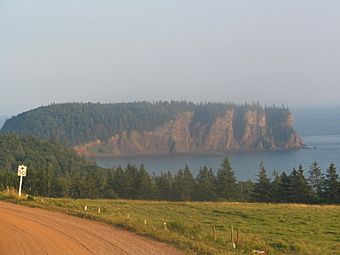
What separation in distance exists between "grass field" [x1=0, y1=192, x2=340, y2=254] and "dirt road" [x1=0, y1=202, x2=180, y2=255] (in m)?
0.70

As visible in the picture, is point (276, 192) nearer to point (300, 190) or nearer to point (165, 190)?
point (300, 190)

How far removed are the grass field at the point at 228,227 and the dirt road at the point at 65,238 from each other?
70cm

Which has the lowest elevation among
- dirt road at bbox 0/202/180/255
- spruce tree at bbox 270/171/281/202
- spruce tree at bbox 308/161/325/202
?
dirt road at bbox 0/202/180/255

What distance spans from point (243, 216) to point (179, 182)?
49.5 m

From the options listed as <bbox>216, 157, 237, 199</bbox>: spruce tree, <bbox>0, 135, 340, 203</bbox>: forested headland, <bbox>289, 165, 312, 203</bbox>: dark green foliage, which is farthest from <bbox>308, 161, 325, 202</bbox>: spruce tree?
<bbox>216, 157, 237, 199</bbox>: spruce tree

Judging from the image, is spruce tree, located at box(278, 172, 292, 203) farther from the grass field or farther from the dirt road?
the dirt road

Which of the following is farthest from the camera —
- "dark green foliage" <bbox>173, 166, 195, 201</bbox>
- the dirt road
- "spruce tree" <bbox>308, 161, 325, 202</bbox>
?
"dark green foliage" <bbox>173, 166, 195, 201</bbox>

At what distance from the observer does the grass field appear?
14.1 meters

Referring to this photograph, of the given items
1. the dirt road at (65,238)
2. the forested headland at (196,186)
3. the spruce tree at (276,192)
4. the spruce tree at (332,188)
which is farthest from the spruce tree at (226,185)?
the dirt road at (65,238)

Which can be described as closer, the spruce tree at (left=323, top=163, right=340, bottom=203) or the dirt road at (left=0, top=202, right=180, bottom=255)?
the dirt road at (left=0, top=202, right=180, bottom=255)

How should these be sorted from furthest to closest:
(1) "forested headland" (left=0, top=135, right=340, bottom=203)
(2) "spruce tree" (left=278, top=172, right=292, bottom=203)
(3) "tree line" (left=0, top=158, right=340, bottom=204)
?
(3) "tree line" (left=0, top=158, right=340, bottom=204) < (2) "spruce tree" (left=278, top=172, right=292, bottom=203) < (1) "forested headland" (left=0, top=135, right=340, bottom=203)

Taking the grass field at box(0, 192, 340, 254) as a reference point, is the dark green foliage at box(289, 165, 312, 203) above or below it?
above

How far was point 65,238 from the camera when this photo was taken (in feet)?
45.7

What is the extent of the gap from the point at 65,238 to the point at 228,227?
10.0 meters
